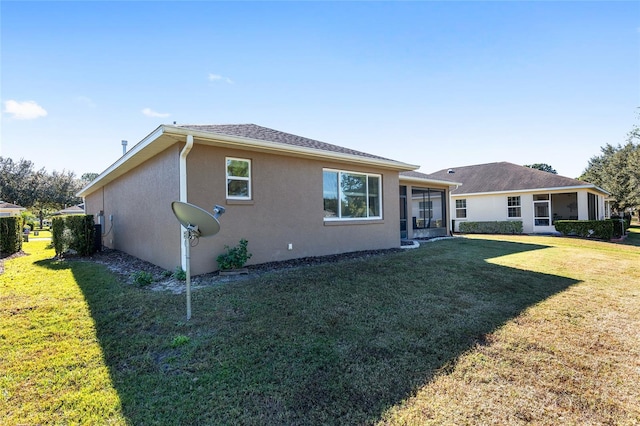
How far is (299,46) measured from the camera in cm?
1016

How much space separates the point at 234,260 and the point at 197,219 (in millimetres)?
2815

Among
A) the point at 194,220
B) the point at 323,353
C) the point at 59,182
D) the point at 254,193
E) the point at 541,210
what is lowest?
the point at 323,353

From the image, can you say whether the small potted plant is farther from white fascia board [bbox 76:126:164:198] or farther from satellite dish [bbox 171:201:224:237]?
white fascia board [bbox 76:126:164:198]

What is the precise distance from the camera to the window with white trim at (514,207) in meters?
21.0

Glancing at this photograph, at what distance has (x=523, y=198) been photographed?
Result: 20.7 metres

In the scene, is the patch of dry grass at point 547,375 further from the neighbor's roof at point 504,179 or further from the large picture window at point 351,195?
the neighbor's roof at point 504,179

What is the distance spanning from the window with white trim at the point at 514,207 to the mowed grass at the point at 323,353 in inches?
631

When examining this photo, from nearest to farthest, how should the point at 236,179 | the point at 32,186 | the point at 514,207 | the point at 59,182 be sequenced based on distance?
the point at 236,179, the point at 514,207, the point at 32,186, the point at 59,182

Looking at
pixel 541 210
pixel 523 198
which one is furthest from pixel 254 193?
pixel 541 210

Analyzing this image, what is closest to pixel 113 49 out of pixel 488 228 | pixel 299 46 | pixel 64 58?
pixel 64 58

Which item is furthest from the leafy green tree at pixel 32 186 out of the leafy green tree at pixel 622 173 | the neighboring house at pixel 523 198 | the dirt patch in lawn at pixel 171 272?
the leafy green tree at pixel 622 173

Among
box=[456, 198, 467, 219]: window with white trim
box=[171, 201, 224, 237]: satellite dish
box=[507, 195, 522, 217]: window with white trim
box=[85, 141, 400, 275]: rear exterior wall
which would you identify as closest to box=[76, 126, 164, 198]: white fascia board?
box=[85, 141, 400, 275]: rear exterior wall

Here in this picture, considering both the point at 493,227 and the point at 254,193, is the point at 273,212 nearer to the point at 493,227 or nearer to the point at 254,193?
the point at 254,193

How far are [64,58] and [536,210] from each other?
25670 mm
